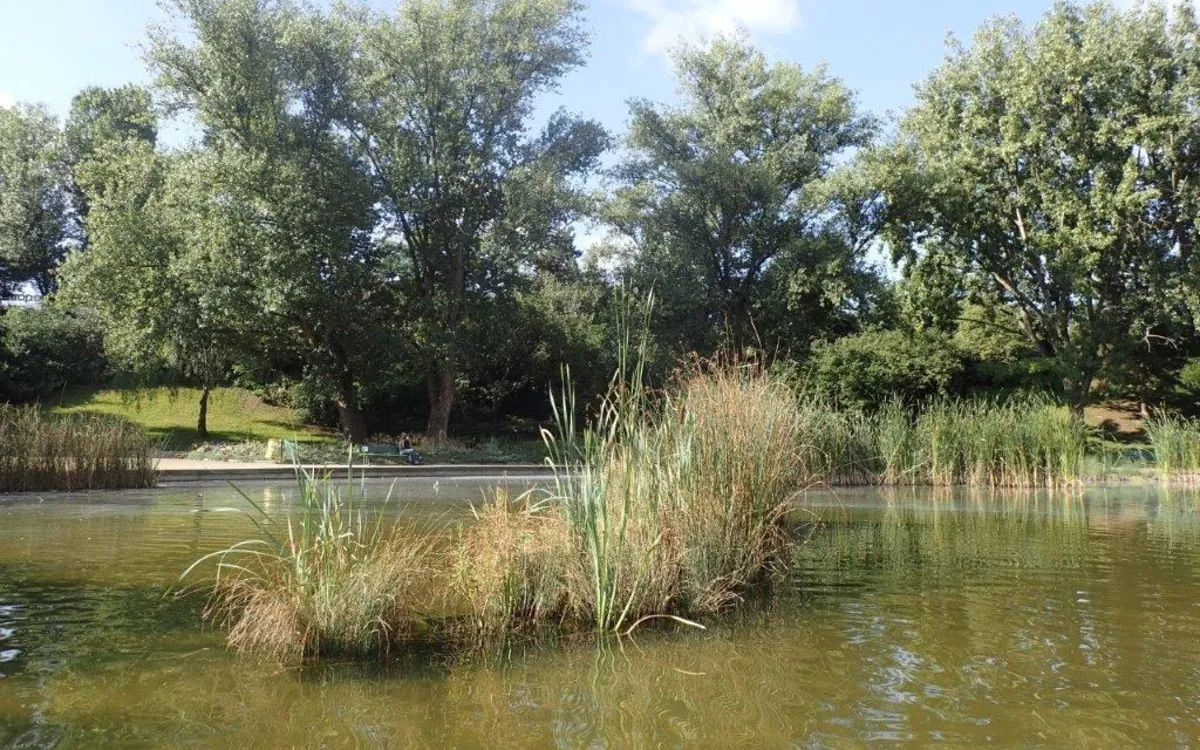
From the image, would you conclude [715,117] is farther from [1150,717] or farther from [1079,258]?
[1150,717]

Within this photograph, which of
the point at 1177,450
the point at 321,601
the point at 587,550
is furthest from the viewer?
the point at 1177,450

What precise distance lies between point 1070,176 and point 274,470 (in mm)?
22813

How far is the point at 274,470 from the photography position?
20281 mm

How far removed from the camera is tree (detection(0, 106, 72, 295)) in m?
44.0

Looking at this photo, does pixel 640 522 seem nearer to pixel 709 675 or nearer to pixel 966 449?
pixel 709 675

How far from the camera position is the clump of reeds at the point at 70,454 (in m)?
15.1

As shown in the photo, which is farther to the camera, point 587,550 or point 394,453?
point 394,453

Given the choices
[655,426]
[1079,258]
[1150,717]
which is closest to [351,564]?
[655,426]

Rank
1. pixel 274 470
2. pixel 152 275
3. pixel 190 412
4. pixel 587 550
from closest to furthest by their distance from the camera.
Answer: pixel 587 550, pixel 274 470, pixel 152 275, pixel 190 412

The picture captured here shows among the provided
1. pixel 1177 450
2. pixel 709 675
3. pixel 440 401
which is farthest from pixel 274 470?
pixel 1177 450

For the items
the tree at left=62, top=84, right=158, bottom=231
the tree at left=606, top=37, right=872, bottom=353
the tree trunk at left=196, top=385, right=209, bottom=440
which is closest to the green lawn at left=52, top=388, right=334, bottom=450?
the tree trunk at left=196, top=385, right=209, bottom=440

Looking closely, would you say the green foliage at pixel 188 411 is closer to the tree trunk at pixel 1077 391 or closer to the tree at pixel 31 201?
the tree at pixel 31 201

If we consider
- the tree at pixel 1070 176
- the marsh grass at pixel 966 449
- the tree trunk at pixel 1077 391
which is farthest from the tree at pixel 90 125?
the tree trunk at pixel 1077 391

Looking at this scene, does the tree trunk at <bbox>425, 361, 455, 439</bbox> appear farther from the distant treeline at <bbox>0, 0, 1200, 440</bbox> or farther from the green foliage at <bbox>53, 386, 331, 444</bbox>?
the green foliage at <bbox>53, 386, 331, 444</bbox>
